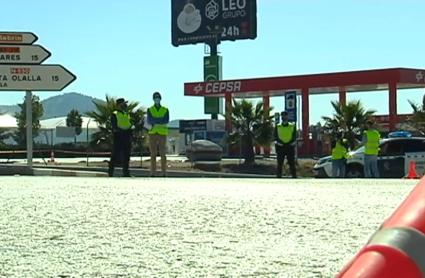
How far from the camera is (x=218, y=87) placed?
5656 cm

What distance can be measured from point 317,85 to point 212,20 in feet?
60.5

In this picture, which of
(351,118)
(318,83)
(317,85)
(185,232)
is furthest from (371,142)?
(317,85)

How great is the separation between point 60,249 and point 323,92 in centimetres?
4993

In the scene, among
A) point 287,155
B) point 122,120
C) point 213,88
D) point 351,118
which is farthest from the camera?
point 213,88

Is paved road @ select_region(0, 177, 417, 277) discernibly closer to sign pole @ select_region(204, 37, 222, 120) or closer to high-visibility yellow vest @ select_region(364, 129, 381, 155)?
high-visibility yellow vest @ select_region(364, 129, 381, 155)

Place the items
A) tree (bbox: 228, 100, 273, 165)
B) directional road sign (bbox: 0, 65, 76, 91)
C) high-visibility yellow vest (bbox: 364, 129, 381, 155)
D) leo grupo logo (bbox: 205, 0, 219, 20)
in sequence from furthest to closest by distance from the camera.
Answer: leo grupo logo (bbox: 205, 0, 219, 20)
tree (bbox: 228, 100, 273, 165)
directional road sign (bbox: 0, 65, 76, 91)
high-visibility yellow vest (bbox: 364, 129, 381, 155)

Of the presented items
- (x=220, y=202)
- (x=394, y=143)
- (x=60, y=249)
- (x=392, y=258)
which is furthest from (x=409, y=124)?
(x=392, y=258)

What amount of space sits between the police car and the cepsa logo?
33.0 metres

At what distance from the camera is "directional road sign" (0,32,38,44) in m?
20.9

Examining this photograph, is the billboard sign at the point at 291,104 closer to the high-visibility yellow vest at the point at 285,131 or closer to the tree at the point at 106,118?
the high-visibility yellow vest at the point at 285,131

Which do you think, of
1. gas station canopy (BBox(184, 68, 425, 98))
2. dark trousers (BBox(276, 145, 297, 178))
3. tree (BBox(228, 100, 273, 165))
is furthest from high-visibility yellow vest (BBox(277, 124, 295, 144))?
gas station canopy (BBox(184, 68, 425, 98))

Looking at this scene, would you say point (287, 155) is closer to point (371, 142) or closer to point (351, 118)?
point (371, 142)

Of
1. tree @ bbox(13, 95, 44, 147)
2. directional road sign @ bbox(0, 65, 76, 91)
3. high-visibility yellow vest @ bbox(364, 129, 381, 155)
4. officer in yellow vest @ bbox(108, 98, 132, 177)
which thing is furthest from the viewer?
tree @ bbox(13, 95, 44, 147)

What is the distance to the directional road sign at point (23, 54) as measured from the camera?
68.5ft
